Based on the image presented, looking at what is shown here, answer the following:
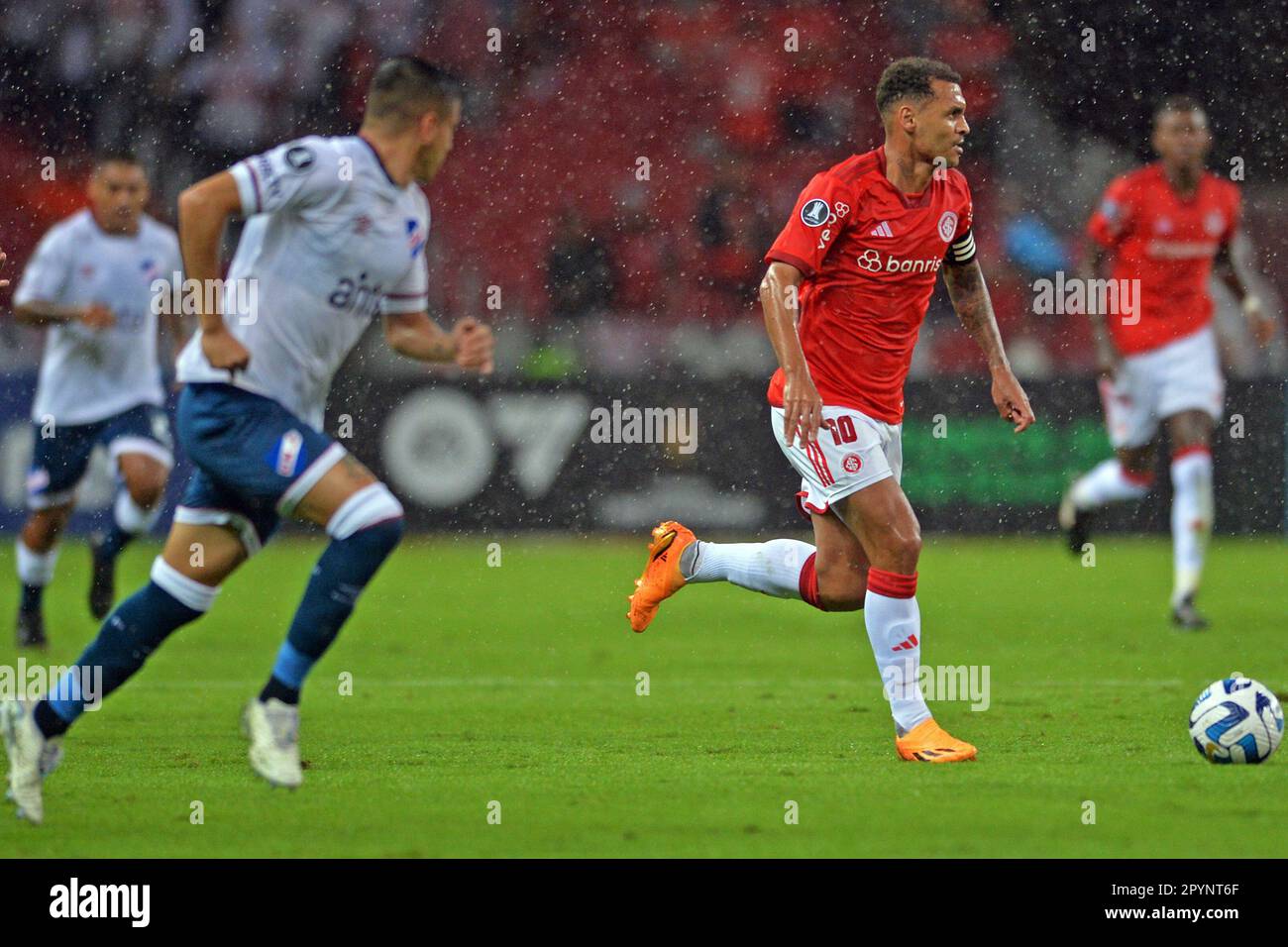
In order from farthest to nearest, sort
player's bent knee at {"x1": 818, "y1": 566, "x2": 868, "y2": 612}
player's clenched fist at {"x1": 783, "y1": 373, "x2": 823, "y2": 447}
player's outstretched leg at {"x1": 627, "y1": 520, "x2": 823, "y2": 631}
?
player's outstretched leg at {"x1": 627, "y1": 520, "x2": 823, "y2": 631} < player's bent knee at {"x1": 818, "y1": 566, "x2": 868, "y2": 612} < player's clenched fist at {"x1": 783, "y1": 373, "x2": 823, "y2": 447}

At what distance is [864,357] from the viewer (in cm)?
621

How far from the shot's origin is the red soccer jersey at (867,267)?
237 inches

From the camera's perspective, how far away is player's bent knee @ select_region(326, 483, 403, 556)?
5.00m

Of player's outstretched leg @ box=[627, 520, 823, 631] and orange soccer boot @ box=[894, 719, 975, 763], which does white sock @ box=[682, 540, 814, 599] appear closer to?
player's outstretched leg @ box=[627, 520, 823, 631]

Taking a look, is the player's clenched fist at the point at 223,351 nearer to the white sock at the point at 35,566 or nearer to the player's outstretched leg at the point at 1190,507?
the white sock at the point at 35,566

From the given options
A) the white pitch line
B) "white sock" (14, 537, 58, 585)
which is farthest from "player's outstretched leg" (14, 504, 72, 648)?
the white pitch line

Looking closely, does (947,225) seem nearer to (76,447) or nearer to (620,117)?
(76,447)

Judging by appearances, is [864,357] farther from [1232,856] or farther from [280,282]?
[1232,856]

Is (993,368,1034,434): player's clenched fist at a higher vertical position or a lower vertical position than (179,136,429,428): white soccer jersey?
lower

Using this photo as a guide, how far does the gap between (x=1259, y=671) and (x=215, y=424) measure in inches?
196

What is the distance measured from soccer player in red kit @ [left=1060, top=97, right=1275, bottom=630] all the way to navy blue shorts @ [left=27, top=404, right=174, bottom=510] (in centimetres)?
502

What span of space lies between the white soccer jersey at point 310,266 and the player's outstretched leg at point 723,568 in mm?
1925
